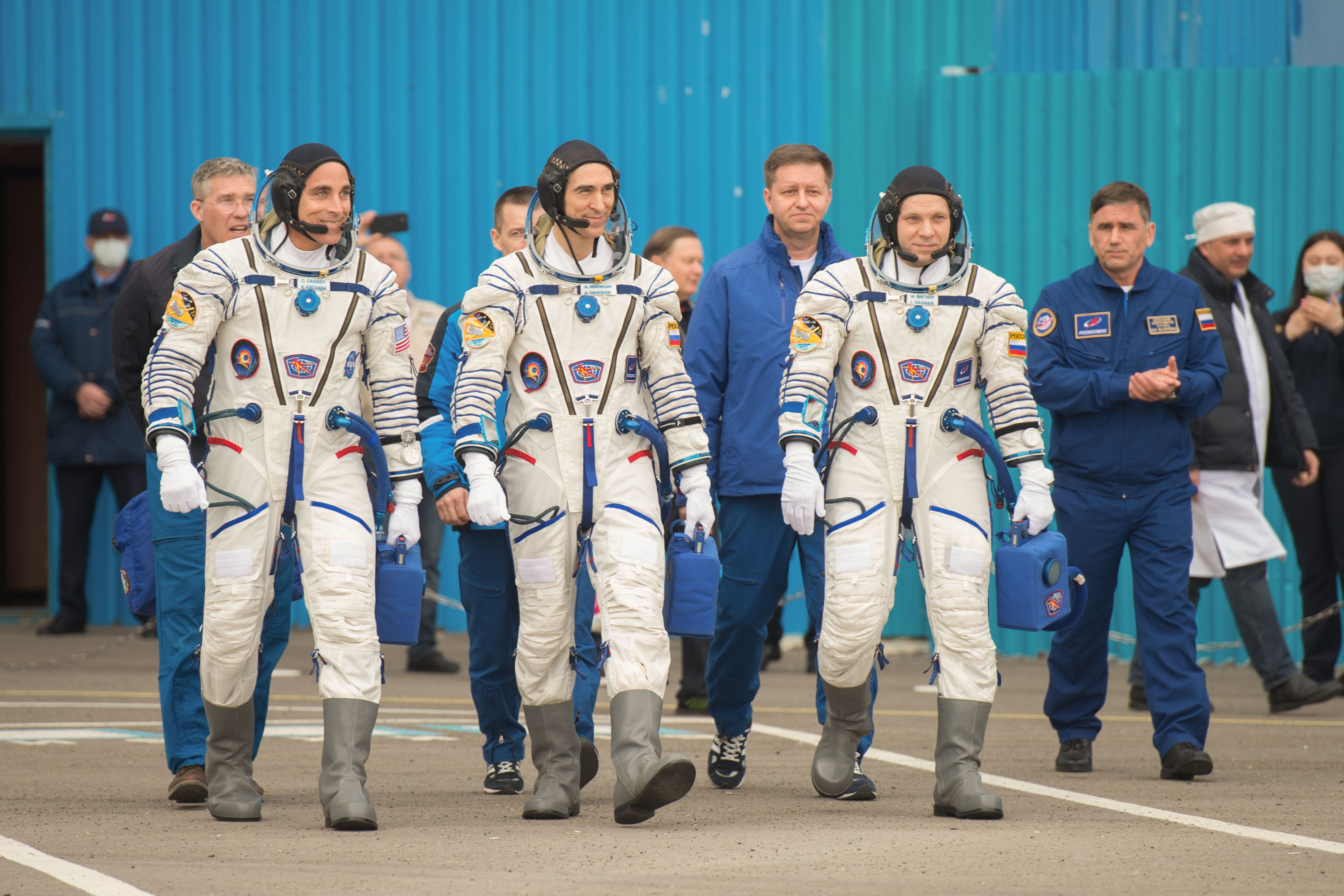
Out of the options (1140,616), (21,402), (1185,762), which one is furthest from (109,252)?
(1185,762)

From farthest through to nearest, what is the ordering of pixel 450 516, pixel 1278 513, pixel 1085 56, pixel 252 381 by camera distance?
pixel 1085 56
pixel 1278 513
pixel 450 516
pixel 252 381

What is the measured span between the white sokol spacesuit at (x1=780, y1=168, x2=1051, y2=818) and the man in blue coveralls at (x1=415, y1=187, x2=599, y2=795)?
0.89m

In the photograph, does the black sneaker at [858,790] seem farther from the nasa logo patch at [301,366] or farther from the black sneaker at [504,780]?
the nasa logo patch at [301,366]

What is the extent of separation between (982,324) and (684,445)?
122 cm

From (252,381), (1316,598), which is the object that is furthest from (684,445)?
(1316,598)

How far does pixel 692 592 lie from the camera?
19.6 ft

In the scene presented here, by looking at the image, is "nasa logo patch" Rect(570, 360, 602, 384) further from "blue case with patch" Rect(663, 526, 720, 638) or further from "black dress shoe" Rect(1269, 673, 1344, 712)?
"black dress shoe" Rect(1269, 673, 1344, 712)

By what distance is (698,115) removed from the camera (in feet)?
41.6

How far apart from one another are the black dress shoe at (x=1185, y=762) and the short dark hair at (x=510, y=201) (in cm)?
351

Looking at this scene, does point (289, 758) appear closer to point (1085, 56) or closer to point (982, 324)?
point (982, 324)

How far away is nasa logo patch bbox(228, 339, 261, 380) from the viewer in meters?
5.85

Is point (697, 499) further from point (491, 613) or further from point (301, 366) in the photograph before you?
point (301, 366)

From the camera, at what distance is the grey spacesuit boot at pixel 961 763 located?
233 inches

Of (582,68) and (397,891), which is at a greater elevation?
(582,68)
